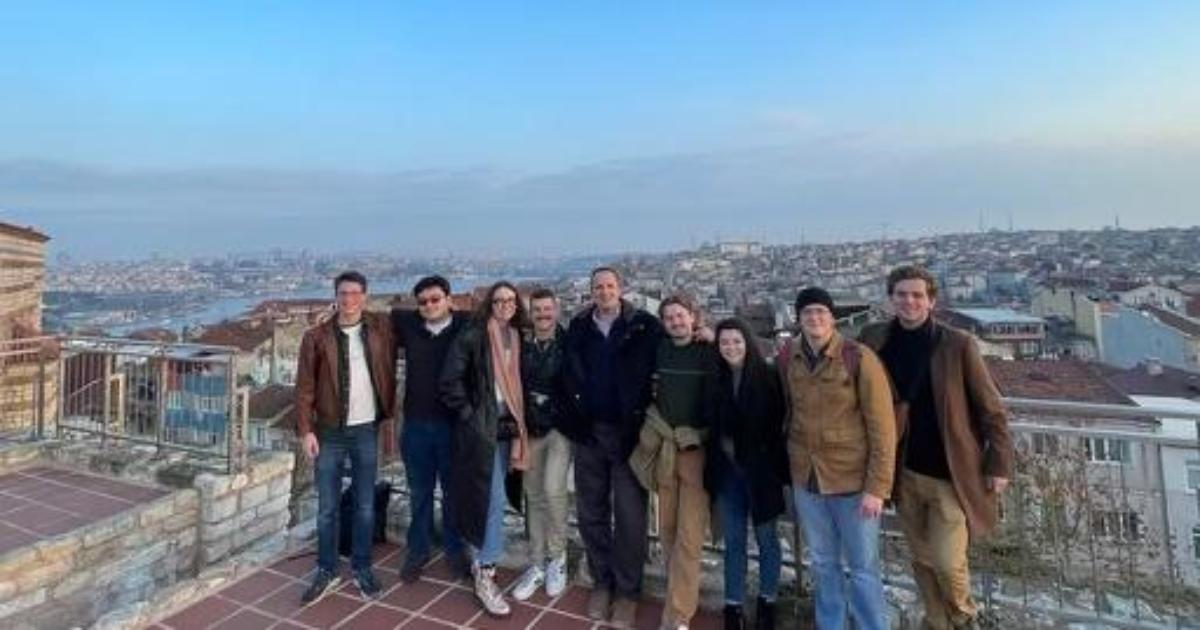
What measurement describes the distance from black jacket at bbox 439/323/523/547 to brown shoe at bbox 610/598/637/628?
87 centimetres

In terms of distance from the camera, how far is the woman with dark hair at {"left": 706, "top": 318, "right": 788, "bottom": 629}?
336 centimetres

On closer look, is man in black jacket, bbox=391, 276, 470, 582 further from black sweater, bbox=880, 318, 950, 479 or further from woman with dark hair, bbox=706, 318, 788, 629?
black sweater, bbox=880, 318, 950, 479

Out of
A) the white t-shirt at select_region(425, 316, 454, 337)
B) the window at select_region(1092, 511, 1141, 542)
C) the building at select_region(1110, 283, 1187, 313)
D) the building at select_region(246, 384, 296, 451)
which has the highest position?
the building at select_region(1110, 283, 1187, 313)

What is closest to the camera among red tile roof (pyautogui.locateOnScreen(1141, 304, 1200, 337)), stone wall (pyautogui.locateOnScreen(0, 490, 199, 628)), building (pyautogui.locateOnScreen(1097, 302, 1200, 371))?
stone wall (pyautogui.locateOnScreen(0, 490, 199, 628))

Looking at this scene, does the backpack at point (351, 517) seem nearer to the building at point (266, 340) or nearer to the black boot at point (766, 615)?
the black boot at point (766, 615)

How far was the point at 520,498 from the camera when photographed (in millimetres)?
4410

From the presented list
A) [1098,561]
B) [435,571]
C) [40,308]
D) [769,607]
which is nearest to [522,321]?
[435,571]

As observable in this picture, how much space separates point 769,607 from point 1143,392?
17.8 m

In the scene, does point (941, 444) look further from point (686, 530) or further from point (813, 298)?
point (686, 530)

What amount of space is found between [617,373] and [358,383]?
1.64m

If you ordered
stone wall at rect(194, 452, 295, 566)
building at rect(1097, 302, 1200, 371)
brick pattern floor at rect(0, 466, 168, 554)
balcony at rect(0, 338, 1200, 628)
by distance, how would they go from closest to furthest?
1. balcony at rect(0, 338, 1200, 628)
2. brick pattern floor at rect(0, 466, 168, 554)
3. stone wall at rect(194, 452, 295, 566)
4. building at rect(1097, 302, 1200, 371)

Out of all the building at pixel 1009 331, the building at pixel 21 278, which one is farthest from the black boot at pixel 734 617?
the building at pixel 1009 331

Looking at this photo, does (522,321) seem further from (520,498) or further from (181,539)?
(181,539)

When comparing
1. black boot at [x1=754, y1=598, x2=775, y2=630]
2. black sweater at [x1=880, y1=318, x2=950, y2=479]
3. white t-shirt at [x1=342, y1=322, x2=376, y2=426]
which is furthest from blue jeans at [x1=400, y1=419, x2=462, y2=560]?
black sweater at [x1=880, y1=318, x2=950, y2=479]
